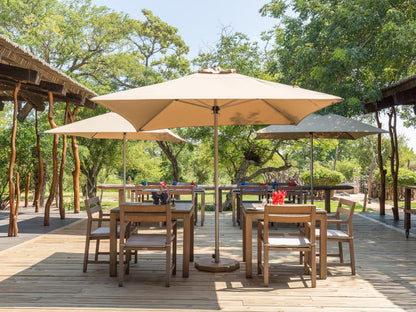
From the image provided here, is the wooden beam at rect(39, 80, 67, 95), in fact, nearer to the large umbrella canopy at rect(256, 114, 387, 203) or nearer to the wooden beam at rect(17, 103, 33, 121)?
the large umbrella canopy at rect(256, 114, 387, 203)

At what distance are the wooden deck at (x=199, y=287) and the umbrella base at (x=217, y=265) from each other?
0.23ft

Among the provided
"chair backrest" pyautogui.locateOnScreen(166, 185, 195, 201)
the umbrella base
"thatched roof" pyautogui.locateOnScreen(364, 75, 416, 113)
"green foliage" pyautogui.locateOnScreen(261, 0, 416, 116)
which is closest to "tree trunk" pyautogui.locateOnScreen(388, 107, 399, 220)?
"thatched roof" pyautogui.locateOnScreen(364, 75, 416, 113)

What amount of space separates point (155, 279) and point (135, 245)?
55 cm

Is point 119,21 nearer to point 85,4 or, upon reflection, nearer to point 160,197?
point 85,4

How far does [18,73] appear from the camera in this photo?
262 inches

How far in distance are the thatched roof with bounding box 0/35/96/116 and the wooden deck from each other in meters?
2.66

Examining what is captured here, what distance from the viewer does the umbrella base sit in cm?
472

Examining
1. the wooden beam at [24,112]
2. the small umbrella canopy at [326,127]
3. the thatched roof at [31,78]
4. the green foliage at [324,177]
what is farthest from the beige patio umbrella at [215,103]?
the wooden beam at [24,112]

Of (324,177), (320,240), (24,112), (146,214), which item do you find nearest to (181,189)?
(146,214)

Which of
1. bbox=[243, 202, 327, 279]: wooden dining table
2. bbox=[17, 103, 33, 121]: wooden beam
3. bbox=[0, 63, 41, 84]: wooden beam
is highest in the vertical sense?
bbox=[17, 103, 33, 121]: wooden beam

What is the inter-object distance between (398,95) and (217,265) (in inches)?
239

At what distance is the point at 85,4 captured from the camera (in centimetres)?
1980

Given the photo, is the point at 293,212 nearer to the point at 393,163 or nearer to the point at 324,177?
the point at 393,163

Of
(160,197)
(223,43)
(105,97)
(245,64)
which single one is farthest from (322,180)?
(105,97)
